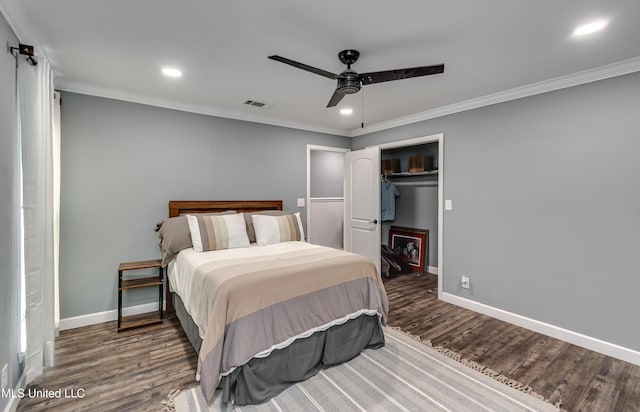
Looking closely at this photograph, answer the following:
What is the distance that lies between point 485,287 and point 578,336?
0.87m

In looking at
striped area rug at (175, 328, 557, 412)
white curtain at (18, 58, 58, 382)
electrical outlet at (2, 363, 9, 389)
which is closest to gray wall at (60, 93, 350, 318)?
white curtain at (18, 58, 58, 382)

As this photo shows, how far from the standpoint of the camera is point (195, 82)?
289 cm

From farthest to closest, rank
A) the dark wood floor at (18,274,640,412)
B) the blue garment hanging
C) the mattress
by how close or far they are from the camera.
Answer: the blue garment hanging
the dark wood floor at (18,274,640,412)
the mattress

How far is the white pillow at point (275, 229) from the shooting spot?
3.38 metres

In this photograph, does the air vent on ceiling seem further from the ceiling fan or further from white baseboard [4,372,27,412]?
white baseboard [4,372,27,412]

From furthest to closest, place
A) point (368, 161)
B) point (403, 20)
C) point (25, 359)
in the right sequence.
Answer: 1. point (368, 161)
2. point (25, 359)
3. point (403, 20)

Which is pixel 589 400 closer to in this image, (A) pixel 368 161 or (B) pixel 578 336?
(B) pixel 578 336

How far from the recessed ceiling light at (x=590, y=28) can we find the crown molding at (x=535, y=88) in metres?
0.77

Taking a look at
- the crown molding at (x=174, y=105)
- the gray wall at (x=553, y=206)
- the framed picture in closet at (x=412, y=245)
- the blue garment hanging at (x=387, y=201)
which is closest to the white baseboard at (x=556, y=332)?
the gray wall at (x=553, y=206)

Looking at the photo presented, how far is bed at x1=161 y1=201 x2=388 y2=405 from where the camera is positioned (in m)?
1.85

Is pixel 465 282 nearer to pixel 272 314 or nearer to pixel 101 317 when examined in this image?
pixel 272 314

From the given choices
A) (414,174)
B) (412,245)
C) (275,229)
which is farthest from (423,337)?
(414,174)

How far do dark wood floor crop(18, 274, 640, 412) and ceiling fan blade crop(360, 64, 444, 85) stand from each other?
230cm

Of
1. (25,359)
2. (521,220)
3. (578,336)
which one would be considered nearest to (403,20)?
(521,220)
